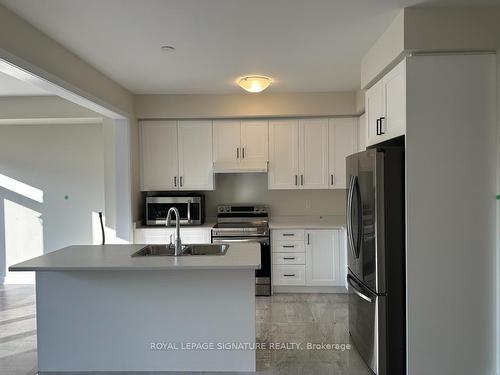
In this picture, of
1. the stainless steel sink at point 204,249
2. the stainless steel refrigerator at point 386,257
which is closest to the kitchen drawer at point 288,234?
the stainless steel sink at point 204,249

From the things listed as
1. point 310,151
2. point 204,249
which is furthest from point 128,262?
point 310,151

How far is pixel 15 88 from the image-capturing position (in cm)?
397

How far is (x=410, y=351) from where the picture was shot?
7.71 ft

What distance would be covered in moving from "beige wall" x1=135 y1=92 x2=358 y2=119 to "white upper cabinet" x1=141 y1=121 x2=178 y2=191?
166 millimetres

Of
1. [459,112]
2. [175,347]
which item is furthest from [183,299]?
[459,112]

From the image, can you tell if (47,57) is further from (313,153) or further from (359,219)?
(313,153)

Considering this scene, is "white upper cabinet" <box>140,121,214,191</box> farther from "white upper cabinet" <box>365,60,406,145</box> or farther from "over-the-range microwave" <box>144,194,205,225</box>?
"white upper cabinet" <box>365,60,406,145</box>

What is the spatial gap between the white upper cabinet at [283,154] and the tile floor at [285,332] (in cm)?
142

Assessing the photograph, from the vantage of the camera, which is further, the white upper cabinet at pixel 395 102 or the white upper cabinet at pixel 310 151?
the white upper cabinet at pixel 310 151

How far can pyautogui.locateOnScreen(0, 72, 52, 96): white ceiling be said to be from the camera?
12.0 feet

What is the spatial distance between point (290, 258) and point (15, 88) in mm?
3670

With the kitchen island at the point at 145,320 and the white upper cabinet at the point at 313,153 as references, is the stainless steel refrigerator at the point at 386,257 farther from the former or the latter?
the white upper cabinet at the point at 313,153

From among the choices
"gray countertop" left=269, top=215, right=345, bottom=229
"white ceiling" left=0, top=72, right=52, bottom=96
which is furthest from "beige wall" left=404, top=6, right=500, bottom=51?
"white ceiling" left=0, top=72, right=52, bottom=96

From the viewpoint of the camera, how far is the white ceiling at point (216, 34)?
2.24 m
